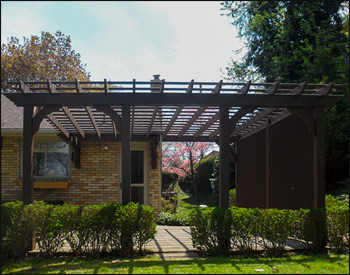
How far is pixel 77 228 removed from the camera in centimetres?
604

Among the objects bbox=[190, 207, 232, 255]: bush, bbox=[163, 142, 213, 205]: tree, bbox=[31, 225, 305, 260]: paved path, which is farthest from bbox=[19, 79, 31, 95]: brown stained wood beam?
bbox=[163, 142, 213, 205]: tree

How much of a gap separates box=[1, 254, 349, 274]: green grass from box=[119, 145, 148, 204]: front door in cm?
622

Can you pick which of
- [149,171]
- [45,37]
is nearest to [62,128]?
[149,171]

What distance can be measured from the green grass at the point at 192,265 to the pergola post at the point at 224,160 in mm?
1130

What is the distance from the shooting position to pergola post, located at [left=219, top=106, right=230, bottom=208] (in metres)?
6.80

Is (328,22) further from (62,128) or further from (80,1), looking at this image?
(80,1)

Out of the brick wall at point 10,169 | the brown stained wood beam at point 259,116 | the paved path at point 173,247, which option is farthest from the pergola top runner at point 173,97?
the brick wall at point 10,169

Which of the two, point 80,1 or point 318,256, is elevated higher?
point 80,1

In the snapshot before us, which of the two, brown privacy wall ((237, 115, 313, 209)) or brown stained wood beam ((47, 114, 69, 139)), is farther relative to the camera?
brown stained wood beam ((47, 114, 69, 139))

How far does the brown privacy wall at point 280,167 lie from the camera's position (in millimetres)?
7988

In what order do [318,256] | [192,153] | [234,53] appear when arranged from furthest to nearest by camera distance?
[192,153] < [234,53] < [318,256]

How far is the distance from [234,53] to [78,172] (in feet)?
34.3

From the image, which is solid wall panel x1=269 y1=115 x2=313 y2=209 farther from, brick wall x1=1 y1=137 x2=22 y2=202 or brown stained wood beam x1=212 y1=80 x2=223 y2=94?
brick wall x1=1 y1=137 x2=22 y2=202

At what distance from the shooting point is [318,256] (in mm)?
6066
